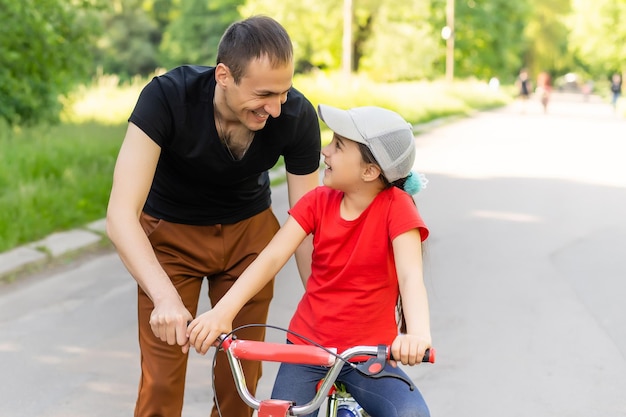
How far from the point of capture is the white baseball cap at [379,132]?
2.88m


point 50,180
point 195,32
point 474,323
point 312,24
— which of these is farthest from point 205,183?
point 195,32

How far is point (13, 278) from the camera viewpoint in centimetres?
711

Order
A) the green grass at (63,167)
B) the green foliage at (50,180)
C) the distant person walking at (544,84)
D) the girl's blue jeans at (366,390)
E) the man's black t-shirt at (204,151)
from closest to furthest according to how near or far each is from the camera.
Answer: the girl's blue jeans at (366,390), the man's black t-shirt at (204,151), the green foliage at (50,180), the green grass at (63,167), the distant person walking at (544,84)

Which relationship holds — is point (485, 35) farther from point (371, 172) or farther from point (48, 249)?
point (371, 172)

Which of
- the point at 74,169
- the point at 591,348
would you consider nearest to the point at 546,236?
the point at 591,348

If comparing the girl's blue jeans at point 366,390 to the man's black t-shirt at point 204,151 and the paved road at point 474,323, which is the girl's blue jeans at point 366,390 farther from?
the paved road at point 474,323

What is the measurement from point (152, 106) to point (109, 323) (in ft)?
10.6

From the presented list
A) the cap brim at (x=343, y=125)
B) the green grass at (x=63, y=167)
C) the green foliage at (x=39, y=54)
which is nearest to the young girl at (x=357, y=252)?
Result: the cap brim at (x=343, y=125)

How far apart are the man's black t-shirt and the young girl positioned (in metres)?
0.44

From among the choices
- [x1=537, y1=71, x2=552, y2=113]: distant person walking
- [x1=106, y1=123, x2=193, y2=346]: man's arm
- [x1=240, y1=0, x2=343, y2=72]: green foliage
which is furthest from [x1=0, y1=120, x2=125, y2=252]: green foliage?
[x1=240, y1=0, x2=343, y2=72]: green foliage

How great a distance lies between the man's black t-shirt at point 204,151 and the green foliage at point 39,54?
29.9 feet

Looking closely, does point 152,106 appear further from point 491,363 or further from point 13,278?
point 13,278

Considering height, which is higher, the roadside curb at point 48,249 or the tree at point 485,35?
the roadside curb at point 48,249

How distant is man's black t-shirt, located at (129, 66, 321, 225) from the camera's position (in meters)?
3.30
